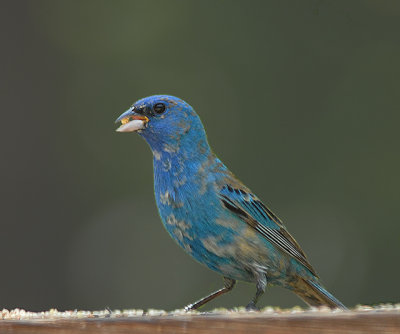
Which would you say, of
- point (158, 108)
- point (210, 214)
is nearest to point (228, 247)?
point (210, 214)

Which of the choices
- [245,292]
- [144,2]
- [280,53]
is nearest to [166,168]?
[245,292]

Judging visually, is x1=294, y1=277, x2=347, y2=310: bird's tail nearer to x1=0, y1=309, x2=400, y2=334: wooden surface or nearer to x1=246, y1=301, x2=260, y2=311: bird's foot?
x1=246, y1=301, x2=260, y2=311: bird's foot

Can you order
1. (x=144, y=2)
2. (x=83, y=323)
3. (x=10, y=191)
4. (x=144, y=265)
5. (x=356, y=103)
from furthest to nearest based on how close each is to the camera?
(x=144, y=2) < (x=356, y=103) < (x=144, y=265) < (x=10, y=191) < (x=83, y=323)

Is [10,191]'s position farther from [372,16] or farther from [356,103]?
[372,16]

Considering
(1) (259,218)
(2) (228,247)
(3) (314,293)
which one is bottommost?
(3) (314,293)

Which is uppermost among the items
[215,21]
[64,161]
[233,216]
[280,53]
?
[215,21]

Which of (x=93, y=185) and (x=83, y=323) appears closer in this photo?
(x=83, y=323)

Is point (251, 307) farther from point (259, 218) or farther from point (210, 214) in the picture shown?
point (259, 218)
